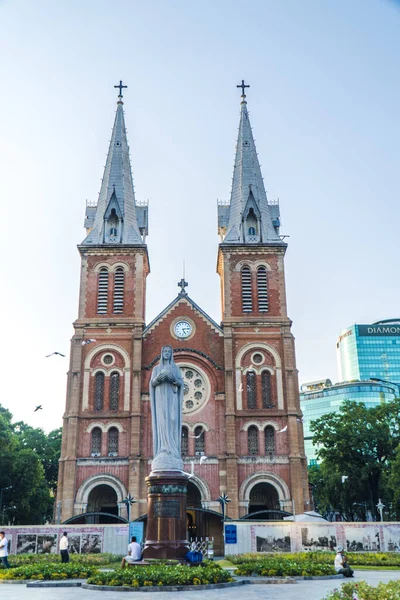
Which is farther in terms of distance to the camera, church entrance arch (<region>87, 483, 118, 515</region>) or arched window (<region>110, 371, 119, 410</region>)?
arched window (<region>110, 371, 119, 410</region>)

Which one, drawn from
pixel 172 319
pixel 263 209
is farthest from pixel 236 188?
pixel 172 319

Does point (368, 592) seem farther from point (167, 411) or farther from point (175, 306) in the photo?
point (175, 306)

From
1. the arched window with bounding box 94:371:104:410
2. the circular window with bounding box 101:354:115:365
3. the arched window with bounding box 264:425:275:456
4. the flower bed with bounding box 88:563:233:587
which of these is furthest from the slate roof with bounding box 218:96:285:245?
the flower bed with bounding box 88:563:233:587

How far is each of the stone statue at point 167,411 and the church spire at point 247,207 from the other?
28.7 m

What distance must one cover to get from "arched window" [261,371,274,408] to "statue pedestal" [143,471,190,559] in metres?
24.5

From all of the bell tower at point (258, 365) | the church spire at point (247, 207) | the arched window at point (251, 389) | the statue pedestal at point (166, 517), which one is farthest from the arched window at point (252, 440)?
the statue pedestal at point (166, 517)

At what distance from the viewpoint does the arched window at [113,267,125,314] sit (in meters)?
47.0

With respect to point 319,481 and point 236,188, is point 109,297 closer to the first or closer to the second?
point 236,188

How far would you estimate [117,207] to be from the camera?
5100 cm

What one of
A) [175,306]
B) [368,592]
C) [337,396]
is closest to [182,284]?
[175,306]

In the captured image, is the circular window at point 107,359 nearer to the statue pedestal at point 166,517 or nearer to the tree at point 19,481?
the tree at point 19,481

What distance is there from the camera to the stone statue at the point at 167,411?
20688 mm

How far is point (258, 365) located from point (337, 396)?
7874 centimetres

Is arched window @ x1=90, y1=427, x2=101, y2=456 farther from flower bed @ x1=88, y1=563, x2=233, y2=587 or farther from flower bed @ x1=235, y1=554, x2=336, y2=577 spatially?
flower bed @ x1=88, y1=563, x2=233, y2=587
